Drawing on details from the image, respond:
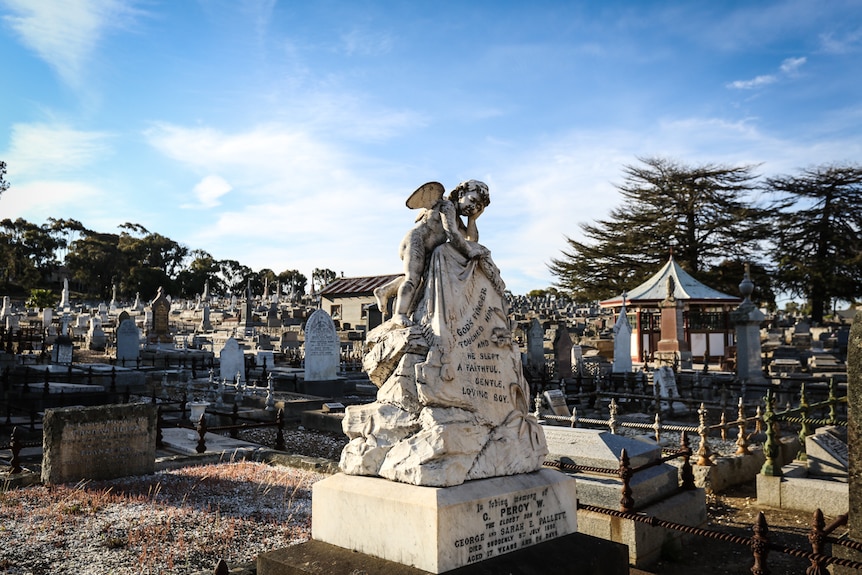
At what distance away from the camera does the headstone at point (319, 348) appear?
1930 centimetres

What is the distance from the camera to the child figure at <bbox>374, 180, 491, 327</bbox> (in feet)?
15.2

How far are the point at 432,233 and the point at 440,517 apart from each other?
2.05 meters

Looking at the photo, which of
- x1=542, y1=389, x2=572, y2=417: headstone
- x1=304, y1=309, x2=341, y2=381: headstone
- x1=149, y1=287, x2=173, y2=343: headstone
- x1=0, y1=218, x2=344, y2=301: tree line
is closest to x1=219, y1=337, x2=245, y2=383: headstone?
x1=304, y1=309, x2=341, y2=381: headstone

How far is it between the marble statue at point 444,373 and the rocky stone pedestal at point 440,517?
113 mm

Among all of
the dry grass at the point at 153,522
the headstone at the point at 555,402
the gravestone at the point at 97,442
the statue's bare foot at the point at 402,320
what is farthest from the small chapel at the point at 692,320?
the statue's bare foot at the point at 402,320

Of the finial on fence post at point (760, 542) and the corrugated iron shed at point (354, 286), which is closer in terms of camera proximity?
the finial on fence post at point (760, 542)

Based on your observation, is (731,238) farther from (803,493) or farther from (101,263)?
(101,263)

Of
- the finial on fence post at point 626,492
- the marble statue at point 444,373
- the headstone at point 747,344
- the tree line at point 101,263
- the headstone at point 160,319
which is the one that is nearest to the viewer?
the marble statue at point 444,373

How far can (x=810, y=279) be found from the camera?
44.2 metres

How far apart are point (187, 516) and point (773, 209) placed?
4901 cm

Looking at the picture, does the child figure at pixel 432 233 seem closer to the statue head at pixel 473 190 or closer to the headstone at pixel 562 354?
the statue head at pixel 473 190

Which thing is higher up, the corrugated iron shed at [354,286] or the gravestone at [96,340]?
the corrugated iron shed at [354,286]

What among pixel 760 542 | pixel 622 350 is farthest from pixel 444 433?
pixel 622 350

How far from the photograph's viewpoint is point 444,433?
404 cm
